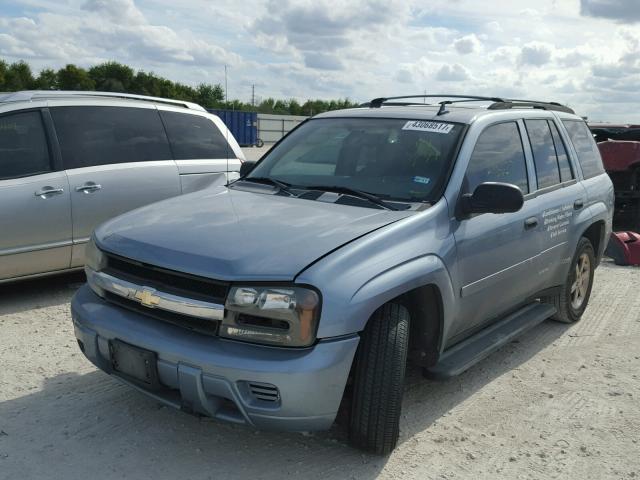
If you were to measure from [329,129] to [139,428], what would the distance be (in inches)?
91.3

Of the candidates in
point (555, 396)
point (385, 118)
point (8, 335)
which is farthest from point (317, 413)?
point (8, 335)

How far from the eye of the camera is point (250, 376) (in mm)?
2627

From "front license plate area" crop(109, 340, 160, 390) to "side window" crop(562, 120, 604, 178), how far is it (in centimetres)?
386

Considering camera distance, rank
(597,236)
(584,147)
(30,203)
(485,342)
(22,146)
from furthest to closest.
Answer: (597,236)
(584,147)
(22,146)
(30,203)
(485,342)

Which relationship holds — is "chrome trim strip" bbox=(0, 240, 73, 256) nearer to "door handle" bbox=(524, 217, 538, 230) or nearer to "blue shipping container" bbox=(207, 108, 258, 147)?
"door handle" bbox=(524, 217, 538, 230)

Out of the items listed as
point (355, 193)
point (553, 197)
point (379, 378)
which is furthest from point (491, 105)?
point (379, 378)

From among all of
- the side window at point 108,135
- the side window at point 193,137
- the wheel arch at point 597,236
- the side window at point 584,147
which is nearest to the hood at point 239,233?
the side window at point 108,135

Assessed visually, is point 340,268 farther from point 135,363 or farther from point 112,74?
point 112,74

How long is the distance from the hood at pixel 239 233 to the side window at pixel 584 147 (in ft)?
8.43

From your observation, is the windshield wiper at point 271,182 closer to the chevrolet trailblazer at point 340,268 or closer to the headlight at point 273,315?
the chevrolet trailblazer at point 340,268

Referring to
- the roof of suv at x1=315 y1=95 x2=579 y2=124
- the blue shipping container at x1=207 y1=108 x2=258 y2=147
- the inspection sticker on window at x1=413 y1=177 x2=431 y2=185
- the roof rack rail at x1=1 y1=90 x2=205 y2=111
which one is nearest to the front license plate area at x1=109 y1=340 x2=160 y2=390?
the inspection sticker on window at x1=413 y1=177 x2=431 y2=185

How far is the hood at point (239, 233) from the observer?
276 cm

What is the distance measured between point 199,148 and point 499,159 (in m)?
3.44

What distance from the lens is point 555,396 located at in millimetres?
3928
